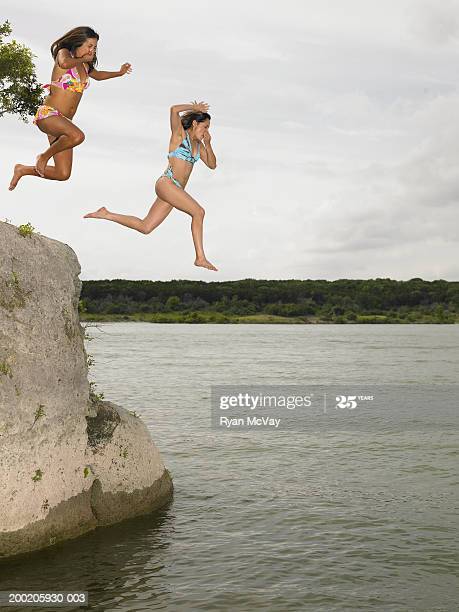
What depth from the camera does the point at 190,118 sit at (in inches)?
269

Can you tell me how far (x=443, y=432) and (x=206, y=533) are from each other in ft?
52.0

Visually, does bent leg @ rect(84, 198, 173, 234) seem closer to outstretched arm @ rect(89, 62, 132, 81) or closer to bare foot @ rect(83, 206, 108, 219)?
bare foot @ rect(83, 206, 108, 219)

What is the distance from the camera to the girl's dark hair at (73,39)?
7.49 m

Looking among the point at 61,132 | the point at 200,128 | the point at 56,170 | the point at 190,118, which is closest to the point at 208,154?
the point at 200,128

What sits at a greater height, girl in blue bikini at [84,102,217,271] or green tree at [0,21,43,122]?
green tree at [0,21,43,122]

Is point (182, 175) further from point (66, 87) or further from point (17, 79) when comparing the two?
point (17, 79)

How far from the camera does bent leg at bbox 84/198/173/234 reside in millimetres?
6836

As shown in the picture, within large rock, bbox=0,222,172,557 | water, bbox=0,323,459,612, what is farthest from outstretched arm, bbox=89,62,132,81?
water, bbox=0,323,459,612

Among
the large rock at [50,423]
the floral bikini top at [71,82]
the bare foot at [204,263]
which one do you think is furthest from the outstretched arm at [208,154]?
the large rock at [50,423]

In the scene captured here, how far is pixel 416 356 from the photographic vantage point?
77.6 metres

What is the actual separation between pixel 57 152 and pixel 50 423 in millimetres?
6938

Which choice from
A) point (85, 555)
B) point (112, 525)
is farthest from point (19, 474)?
point (112, 525)

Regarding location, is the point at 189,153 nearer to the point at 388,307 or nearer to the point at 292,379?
the point at 292,379

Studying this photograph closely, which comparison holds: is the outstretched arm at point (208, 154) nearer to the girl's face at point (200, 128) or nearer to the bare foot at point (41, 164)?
the girl's face at point (200, 128)
